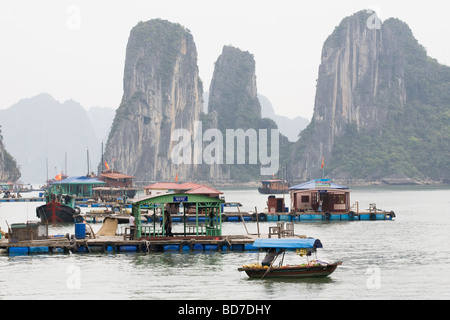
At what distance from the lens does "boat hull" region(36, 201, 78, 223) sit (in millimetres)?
67312

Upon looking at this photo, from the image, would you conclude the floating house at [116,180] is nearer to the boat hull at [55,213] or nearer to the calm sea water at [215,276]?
the boat hull at [55,213]

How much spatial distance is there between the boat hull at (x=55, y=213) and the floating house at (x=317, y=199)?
2081cm

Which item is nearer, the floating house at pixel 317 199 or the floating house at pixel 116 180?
the floating house at pixel 317 199

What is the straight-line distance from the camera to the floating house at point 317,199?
6569cm

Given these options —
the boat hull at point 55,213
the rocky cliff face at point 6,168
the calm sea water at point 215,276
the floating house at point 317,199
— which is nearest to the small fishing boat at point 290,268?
the calm sea water at point 215,276

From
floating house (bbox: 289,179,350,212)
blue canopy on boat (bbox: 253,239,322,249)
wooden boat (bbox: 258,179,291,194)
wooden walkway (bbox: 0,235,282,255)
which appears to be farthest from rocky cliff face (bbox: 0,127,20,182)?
blue canopy on boat (bbox: 253,239,322,249)

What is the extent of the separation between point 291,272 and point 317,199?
36.6 m

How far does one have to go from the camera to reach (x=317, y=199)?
66.9 meters

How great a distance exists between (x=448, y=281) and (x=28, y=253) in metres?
22.3

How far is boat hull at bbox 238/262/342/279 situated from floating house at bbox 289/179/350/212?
34120mm

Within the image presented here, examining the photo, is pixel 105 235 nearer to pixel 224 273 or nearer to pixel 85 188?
pixel 224 273

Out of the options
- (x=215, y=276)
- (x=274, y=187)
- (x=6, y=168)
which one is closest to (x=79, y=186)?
(x=274, y=187)

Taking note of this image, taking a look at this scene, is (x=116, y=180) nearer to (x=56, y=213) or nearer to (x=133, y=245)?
(x=56, y=213)
